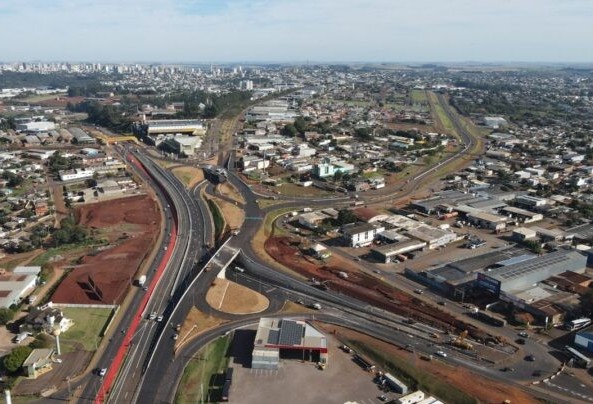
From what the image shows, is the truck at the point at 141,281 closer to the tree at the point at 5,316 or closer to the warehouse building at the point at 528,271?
the tree at the point at 5,316

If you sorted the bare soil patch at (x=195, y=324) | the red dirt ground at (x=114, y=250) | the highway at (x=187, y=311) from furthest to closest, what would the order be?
the red dirt ground at (x=114, y=250) → the bare soil patch at (x=195, y=324) → the highway at (x=187, y=311)

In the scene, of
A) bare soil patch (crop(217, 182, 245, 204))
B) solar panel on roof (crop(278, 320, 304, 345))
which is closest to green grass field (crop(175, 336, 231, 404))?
solar panel on roof (crop(278, 320, 304, 345))

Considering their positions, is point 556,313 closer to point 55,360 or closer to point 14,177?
point 55,360

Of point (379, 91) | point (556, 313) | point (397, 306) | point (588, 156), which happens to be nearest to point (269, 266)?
point (397, 306)

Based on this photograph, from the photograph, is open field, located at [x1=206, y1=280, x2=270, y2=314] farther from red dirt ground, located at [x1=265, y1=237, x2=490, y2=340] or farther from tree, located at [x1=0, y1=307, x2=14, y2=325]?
tree, located at [x1=0, y1=307, x2=14, y2=325]

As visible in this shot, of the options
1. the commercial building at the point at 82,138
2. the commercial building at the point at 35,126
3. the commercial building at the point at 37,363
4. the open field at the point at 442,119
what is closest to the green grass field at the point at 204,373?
the commercial building at the point at 37,363

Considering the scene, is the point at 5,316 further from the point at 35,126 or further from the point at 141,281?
the point at 35,126
